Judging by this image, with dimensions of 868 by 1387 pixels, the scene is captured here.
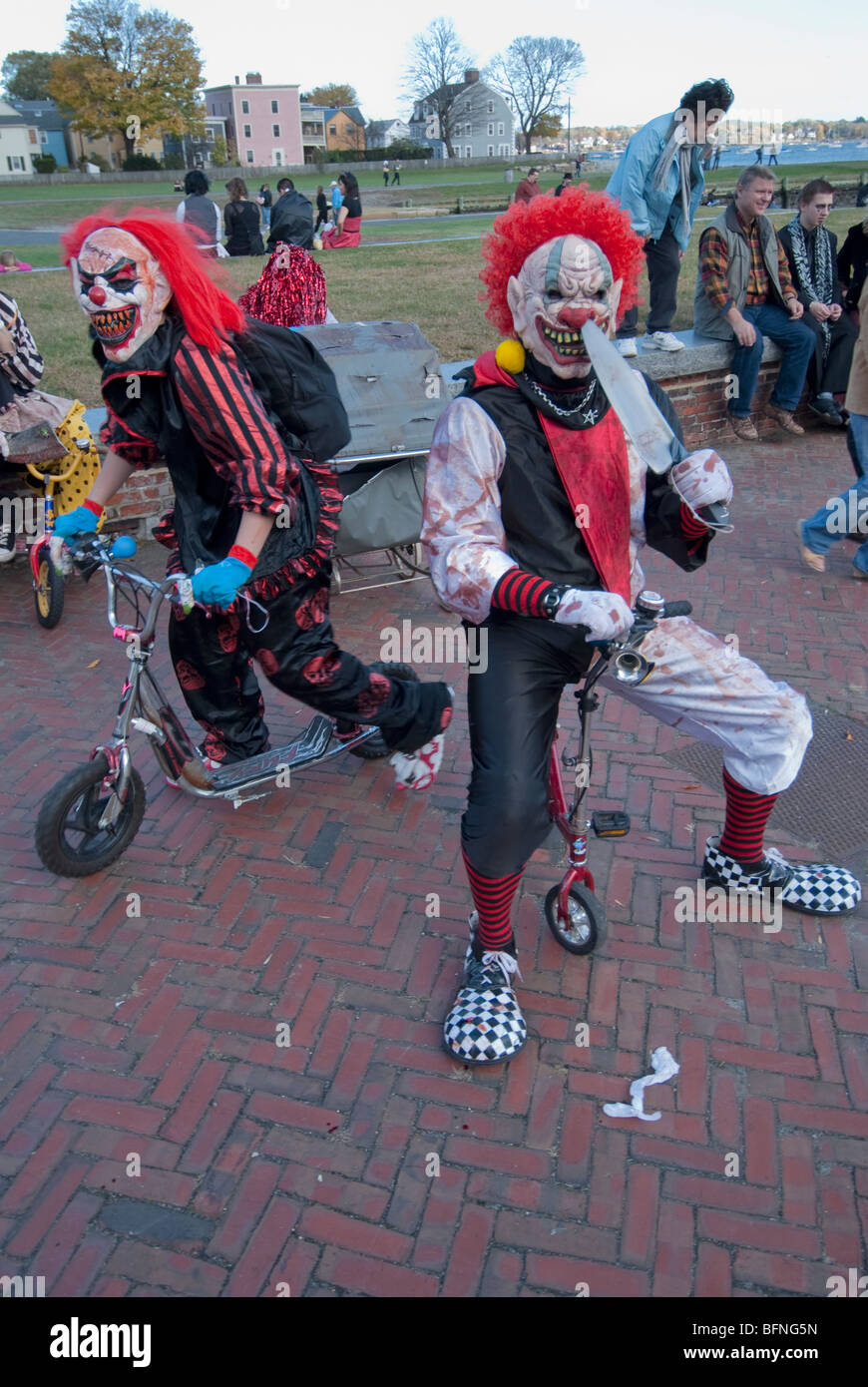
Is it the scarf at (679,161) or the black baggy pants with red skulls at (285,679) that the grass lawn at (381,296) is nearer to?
the scarf at (679,161)

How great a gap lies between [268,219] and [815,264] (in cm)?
1031

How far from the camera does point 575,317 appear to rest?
2410 millimetres

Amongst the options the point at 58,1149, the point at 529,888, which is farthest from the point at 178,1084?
the point at 529,888

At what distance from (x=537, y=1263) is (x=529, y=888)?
1298 millimetres

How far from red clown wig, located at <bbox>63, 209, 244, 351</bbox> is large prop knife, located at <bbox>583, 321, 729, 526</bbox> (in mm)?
1185

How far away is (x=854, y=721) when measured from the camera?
13.8 ft

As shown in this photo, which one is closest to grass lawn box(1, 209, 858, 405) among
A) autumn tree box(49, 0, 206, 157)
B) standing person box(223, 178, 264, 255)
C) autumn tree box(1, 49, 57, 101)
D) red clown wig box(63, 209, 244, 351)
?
standing person box(223, 178, 264, 255)

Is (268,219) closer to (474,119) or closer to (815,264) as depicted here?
(815,264)

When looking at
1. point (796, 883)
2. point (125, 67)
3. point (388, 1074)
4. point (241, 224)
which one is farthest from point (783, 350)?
point (125, 67)

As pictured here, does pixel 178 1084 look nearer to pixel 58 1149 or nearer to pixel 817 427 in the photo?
pixel 58 1149

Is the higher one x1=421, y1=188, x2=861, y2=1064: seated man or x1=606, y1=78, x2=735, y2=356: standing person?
x1=606, y1=78, x2=735, y2=356: standing person

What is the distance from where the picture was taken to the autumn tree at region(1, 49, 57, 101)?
8375 cm

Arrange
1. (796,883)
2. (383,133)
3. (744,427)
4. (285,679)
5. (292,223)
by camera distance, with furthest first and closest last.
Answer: (383,133)
(744,427)
(292,223)
(285,679)
(796,883)

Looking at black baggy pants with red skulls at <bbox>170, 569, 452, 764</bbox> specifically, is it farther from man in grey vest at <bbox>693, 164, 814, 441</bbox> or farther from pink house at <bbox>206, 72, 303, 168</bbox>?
pink house at <bbox>206, 72, 303, 168</bbox>
